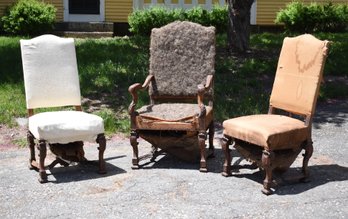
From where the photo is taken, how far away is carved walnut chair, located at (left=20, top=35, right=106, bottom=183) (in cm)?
639

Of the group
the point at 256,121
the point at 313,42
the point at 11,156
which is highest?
the point at 313,42

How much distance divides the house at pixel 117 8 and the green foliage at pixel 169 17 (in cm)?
93

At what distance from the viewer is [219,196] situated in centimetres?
580

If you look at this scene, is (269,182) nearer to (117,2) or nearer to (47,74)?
(47,74)

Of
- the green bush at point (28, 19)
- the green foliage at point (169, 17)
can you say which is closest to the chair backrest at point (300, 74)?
the green foliage at point (169, 17)

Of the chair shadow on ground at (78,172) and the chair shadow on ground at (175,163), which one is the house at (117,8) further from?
the chair shadow on ground at (78,172)

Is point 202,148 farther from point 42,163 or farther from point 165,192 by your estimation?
point 42,163

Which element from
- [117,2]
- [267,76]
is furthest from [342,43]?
[117,2]

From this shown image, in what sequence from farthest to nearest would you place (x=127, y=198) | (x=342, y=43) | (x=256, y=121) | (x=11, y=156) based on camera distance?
(x=342, y=43) → (x=11, y=156) → (x=256, y=121) → (x=127, y=198)

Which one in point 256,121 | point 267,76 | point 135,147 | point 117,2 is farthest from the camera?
point 117,2

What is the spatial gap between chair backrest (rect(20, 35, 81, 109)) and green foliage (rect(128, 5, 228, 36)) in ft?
30.3

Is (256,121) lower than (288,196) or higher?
higher

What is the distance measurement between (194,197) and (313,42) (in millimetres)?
1953

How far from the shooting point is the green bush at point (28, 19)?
16078 mm
